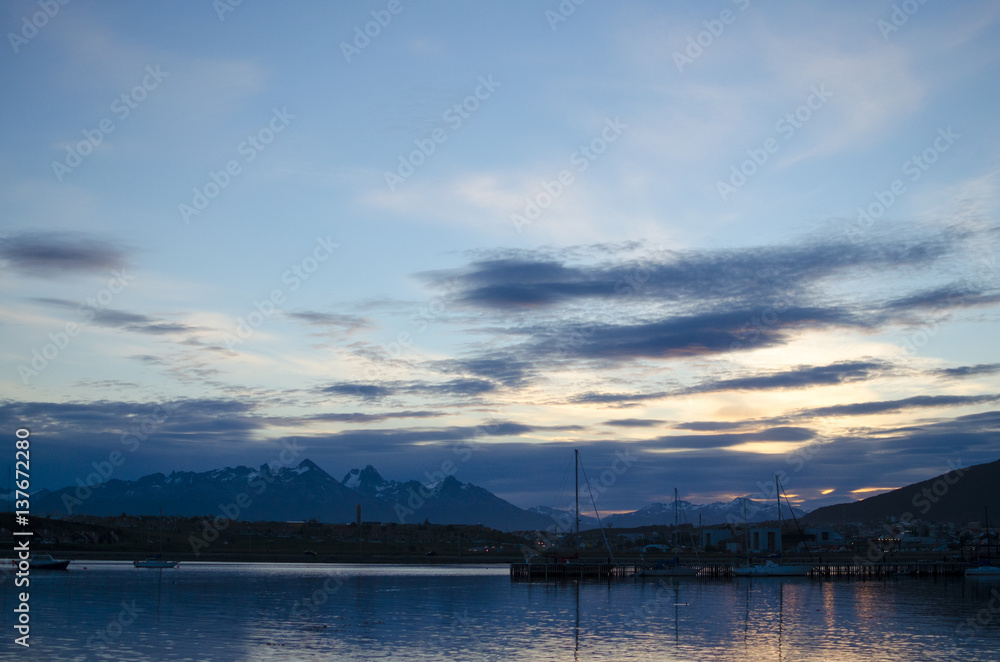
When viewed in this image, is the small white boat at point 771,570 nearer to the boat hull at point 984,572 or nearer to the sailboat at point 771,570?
the sailboat at point 771,570

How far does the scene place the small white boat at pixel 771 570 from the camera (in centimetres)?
13925

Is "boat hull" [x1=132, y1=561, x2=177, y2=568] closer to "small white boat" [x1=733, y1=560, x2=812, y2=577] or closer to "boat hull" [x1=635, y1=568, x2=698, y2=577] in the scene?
"boat hull" [x1=635, y1=568, x2=698, y2=577]

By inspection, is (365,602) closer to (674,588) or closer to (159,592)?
(159,592)

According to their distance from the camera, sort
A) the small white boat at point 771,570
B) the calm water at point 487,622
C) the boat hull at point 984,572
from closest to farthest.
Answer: the calm water at point 487,622, the boat hull at point 984,572, the small white boat at point 771,570

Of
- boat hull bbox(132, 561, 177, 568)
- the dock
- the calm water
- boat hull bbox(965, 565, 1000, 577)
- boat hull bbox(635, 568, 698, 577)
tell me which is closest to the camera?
the calm water

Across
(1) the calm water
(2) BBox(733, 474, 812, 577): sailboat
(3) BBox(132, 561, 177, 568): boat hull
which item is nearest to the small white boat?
(2) BBox(733, 474, 812, 577): sailboat

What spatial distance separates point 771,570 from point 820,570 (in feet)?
32.9

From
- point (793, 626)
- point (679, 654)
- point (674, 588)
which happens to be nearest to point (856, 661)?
point (679, 654)

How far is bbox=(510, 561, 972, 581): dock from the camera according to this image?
4998 inches

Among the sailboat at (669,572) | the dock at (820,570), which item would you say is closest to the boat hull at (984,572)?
the dock at (820,570)

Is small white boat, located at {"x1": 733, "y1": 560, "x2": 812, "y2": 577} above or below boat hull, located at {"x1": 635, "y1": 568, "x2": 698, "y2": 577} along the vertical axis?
below

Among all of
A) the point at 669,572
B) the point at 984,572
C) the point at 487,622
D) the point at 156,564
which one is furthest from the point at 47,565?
the point at 984,572

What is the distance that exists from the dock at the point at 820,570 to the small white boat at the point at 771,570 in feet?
4.74

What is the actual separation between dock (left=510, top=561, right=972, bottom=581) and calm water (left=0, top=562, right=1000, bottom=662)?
20159mm
